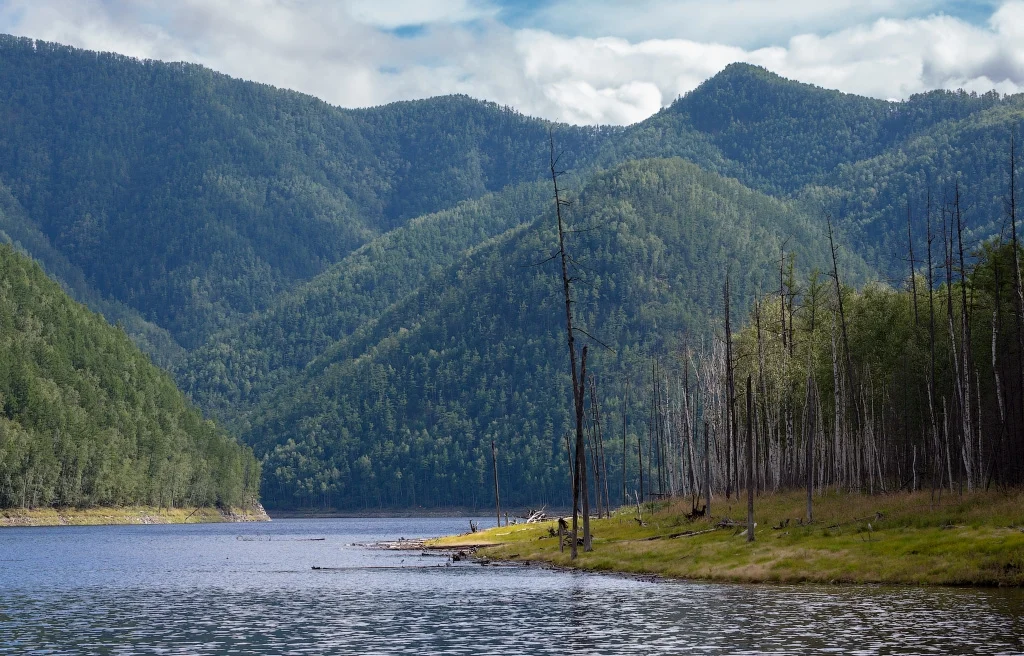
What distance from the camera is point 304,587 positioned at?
262 feet

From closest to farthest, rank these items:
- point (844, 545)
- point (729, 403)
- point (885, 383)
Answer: point (844, 545) < point (729, 403) < point (885, 383)

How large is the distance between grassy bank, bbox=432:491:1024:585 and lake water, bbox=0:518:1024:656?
242 centimetres

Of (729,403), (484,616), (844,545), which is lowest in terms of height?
(484,616)

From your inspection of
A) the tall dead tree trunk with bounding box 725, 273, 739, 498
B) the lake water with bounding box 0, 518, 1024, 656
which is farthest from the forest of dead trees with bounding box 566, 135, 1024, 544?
the lake water with bounding box 0, 518, 1024, 656

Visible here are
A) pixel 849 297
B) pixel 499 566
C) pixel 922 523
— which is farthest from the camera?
pixel 849 297

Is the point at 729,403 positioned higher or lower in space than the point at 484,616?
higher

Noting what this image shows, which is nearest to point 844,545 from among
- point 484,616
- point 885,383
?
point 484,616

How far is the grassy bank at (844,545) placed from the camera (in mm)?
62719

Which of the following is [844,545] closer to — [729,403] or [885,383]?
[729,403]

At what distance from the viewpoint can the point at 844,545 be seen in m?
71.8

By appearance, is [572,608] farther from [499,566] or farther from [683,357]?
[683,357]

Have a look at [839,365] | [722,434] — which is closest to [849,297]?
[839,365]

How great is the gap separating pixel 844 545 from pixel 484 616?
2401 centimetres

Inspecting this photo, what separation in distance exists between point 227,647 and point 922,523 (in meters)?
41.3
